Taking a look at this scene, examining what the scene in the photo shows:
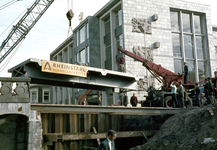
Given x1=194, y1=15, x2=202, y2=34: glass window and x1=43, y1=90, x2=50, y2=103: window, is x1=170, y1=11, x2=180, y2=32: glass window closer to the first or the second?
x1=194, y1=15, x2=202, y2=34: glass window

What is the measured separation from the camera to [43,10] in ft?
136

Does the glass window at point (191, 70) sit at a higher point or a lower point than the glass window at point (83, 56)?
lower

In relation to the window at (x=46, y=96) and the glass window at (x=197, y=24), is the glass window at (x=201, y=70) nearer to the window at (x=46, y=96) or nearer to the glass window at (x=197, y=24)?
the glass window at (x=197, y=24)

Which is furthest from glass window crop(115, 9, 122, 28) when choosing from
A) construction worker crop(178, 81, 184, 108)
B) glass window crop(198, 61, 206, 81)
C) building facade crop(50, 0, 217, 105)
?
construction worker crop(178, 81, 184, 108)

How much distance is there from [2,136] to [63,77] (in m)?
5.47

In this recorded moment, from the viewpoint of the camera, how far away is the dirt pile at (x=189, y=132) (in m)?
15.2

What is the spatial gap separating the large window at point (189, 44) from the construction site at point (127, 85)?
0.42 ft

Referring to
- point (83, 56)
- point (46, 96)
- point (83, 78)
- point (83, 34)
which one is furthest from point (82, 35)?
point (46, 96)

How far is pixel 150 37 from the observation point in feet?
111

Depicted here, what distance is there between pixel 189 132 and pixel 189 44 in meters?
22.2

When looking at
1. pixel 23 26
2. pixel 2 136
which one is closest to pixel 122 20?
pixel 23 26

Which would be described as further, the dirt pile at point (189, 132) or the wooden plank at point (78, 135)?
the wooden plank at point (78, 135)

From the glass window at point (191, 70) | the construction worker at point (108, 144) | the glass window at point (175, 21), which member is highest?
the glass window at point (175, 21)

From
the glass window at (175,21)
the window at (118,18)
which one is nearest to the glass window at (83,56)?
the window at (118,18)
